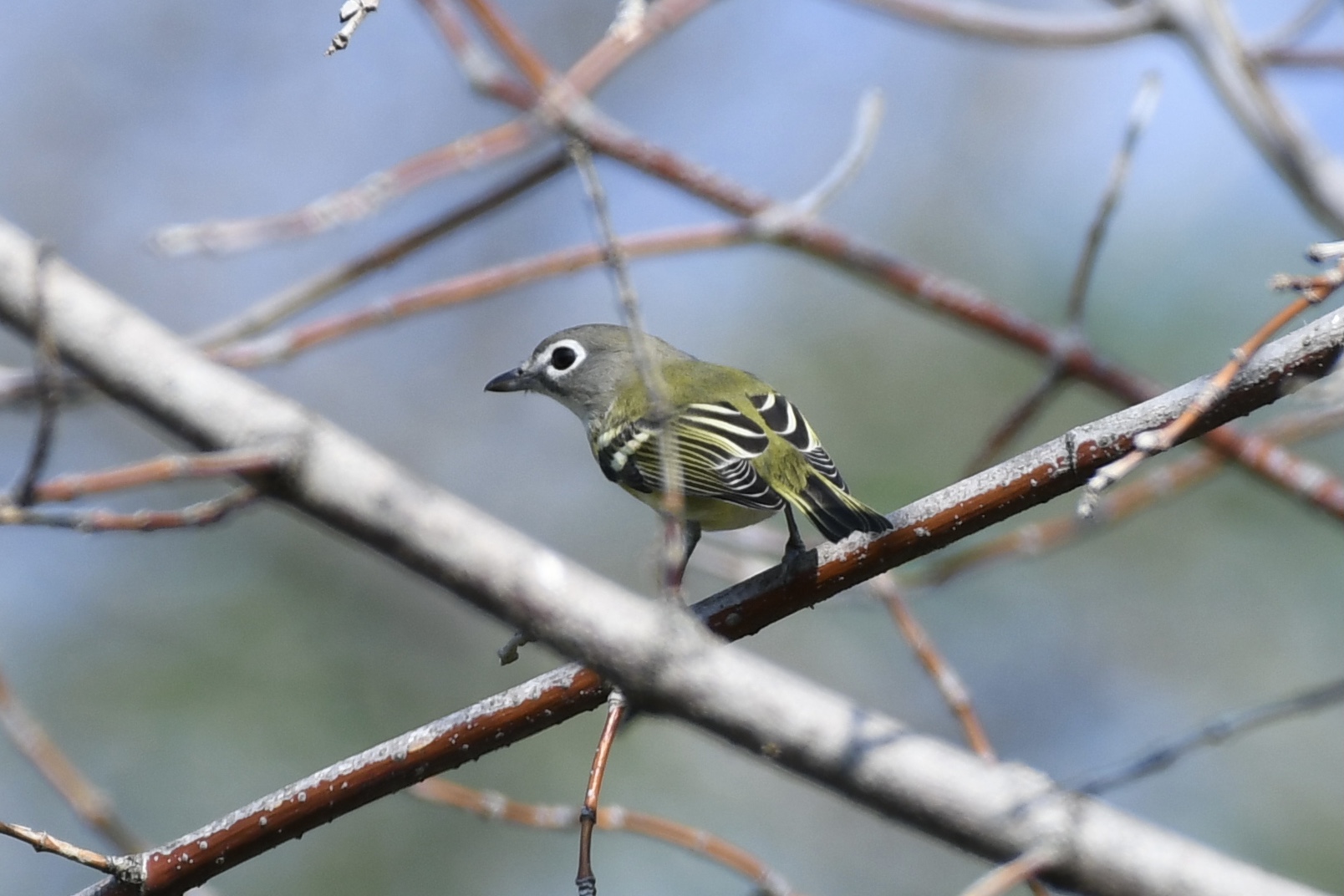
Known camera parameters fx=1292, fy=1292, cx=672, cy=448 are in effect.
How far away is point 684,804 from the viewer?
7.88m

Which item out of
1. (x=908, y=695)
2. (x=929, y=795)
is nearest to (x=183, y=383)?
(x=929, y=795)

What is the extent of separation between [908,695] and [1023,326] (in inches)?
208

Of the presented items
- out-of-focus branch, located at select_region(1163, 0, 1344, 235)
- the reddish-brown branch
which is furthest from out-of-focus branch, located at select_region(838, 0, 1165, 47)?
the reddish-brown branch

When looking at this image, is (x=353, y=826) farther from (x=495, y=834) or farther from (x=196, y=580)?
(x=196, y=580)

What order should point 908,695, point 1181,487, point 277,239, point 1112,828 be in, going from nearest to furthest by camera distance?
point 1112,828 < point 277,239 < point 1181,487 < point 908,695

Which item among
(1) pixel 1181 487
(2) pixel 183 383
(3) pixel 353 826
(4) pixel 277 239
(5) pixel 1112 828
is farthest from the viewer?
(3) pixel 353 826

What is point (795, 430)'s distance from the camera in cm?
327

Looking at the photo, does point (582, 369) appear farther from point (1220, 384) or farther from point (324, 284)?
point (1220, 384)

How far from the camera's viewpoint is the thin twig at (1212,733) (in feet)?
4.92

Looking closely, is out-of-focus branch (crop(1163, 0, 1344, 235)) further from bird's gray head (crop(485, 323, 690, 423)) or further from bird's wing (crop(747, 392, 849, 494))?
bird's gray head (crop(485, 323, 690, 423))

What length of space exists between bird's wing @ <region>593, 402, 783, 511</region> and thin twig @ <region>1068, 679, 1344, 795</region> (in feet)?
4.42

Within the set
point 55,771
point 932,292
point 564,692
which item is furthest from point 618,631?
point 932,292

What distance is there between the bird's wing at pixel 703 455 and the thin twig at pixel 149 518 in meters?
1.54

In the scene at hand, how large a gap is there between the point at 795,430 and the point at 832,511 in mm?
785
